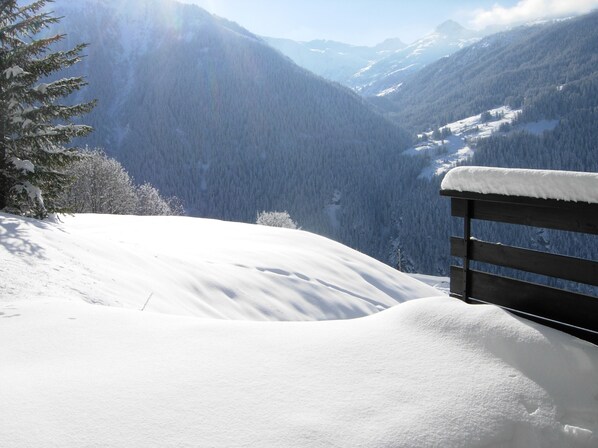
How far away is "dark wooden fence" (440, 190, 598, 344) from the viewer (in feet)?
12.4

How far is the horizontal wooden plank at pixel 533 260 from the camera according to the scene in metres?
3.78

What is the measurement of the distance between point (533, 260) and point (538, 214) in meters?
0.46

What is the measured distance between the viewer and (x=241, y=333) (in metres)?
3.95

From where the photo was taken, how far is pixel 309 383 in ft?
9.77

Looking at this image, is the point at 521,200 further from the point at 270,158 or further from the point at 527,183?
the point at 270,158

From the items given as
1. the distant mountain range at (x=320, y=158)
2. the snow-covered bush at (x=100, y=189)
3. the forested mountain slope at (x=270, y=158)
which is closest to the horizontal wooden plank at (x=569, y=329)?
the snow-covered bush at (x=100, y=189)

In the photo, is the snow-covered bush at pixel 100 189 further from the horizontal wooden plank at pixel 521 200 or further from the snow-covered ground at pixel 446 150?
the snow-covered ground at pixel 446 150

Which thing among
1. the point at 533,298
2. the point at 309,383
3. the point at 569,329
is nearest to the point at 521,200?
the point at 533,298

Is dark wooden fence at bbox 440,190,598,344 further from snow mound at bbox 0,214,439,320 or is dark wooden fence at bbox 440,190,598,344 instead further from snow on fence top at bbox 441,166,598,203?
snow mound at bbox 0,214,439,320

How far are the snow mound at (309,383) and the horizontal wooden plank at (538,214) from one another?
3.29 feet

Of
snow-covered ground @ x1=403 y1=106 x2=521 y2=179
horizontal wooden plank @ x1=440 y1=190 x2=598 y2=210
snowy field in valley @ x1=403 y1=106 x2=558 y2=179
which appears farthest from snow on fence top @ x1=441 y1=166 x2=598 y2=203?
snowy field in valley @ x1=403 y1=106 x2=558 y2=179

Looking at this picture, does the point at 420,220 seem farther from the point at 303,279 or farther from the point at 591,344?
the point at 591,344

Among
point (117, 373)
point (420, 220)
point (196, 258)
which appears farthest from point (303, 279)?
point (420, 220)

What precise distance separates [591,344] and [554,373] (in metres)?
0.72
